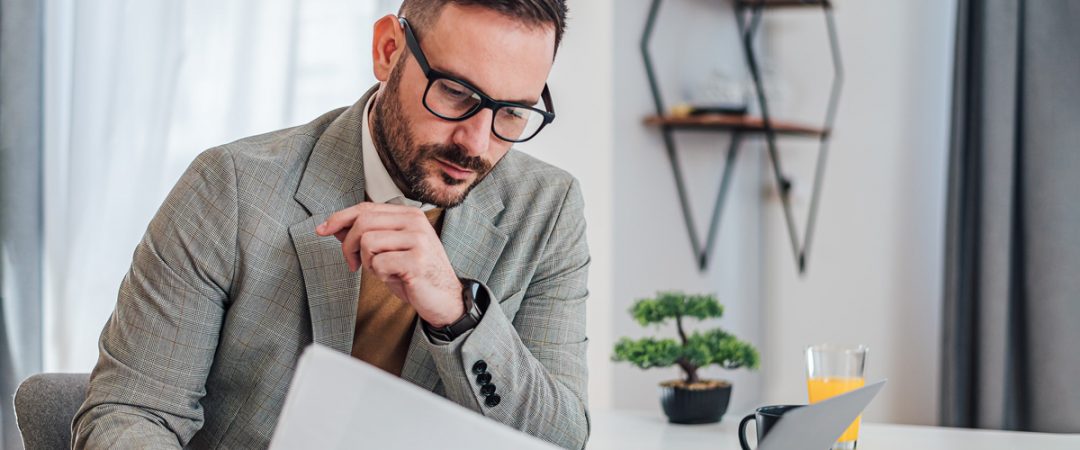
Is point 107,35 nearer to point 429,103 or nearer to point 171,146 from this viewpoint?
point 171,146

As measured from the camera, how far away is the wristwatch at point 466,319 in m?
1.03

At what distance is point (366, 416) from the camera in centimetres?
55

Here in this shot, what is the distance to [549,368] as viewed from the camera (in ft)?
3.98

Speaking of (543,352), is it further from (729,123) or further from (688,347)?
(729,123)

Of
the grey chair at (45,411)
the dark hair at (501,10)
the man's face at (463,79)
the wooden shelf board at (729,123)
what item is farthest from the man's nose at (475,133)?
the wooden shelf board at (729,123)

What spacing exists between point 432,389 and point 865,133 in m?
2.28

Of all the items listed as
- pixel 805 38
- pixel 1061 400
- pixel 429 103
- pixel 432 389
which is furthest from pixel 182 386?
pixel 805 38

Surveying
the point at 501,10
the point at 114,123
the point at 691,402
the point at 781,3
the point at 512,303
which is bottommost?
the point at 691,402

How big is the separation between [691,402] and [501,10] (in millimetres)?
750

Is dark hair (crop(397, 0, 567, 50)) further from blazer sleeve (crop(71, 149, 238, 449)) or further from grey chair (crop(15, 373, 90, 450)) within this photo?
grey chair (crop(15, 373, 90, 450))

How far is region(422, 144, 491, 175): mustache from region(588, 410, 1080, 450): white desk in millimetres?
478

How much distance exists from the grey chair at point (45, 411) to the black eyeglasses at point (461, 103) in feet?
1.68

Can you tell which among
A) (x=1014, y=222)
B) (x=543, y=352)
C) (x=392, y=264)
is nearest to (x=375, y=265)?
(x=392, y=264)

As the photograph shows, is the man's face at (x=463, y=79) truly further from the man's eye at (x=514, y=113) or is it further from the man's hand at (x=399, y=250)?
the man's hand at (x=399, y=250)
